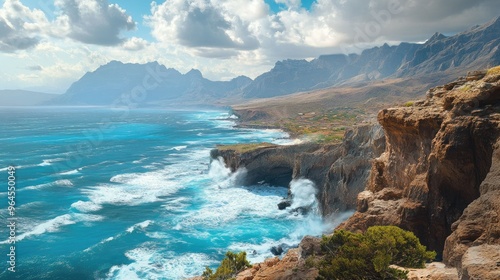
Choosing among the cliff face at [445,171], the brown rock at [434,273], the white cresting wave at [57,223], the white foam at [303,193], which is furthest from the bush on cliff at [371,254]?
the white cresting wave at [57,223]

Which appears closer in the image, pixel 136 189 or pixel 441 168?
pixel 441 168

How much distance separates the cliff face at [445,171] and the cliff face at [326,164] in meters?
10.0

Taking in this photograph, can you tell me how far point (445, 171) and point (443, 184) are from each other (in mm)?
1054

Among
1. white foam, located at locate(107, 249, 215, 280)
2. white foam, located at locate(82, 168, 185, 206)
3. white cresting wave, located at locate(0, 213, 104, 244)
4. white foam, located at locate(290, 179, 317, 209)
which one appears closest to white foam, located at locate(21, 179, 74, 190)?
white foam, located at locate(82, 168, 185, 206)

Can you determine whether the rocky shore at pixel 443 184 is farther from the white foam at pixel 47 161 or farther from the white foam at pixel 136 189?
the white foam at pixel 47 161

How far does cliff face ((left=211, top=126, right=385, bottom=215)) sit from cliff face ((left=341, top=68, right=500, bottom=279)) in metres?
10.0

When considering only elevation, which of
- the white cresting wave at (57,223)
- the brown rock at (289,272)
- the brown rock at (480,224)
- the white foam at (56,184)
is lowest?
the white cresting wave at (57,223)

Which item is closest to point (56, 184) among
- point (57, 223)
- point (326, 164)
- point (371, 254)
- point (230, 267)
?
point (57, 223)

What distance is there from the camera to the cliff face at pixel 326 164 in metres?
46.1

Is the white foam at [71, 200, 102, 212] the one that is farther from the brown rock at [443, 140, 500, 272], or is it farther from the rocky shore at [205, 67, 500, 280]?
the brown rock at [443, 140, 500, 272]

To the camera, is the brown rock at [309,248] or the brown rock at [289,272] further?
the brown rock at [309,248]

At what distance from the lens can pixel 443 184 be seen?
21.9m

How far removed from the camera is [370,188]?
3125cm

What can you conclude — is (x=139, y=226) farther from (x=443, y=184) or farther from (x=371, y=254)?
(x=443, y=184)
